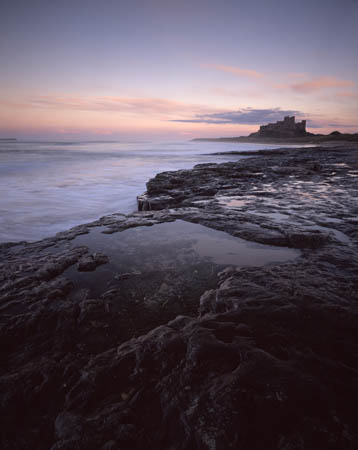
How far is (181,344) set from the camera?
153cm

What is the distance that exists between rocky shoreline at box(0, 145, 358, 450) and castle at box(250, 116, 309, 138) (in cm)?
10454

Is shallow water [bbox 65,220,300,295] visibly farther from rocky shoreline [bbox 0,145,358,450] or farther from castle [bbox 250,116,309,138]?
castle [bbox 250,116,309,138]

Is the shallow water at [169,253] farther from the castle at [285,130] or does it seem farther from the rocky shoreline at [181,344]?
the castle at [285,130]

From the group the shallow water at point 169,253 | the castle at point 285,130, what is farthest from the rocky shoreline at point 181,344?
the castle at point 285,130

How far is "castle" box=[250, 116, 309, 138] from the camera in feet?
301

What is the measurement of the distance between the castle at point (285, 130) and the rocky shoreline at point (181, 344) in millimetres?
104543

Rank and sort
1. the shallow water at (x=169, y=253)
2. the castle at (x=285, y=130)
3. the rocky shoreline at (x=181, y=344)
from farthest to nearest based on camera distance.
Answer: the castle at (x=285, y=130) < the shallow water at (x=169, y=253) < the rocky shoreline at (x=181, y=344)

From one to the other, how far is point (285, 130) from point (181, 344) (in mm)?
110396

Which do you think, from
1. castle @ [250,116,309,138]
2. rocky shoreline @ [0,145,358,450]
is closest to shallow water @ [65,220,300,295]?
rocky shoreline @ [0,145,358,450]

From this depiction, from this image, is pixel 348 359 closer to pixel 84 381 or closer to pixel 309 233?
pixel 84 381

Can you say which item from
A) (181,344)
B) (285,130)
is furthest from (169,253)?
(285,130)

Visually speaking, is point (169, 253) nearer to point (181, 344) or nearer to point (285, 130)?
point (181, 344)

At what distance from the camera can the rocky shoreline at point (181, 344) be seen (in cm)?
108

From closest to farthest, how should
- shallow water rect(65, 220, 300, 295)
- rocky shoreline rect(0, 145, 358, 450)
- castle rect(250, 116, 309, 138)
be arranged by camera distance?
rocky shoreline rect(0, 145, 358, 450) → shallow water rect(65, 220, 300, 295) → castle rect(250, 116, 309, 138)
